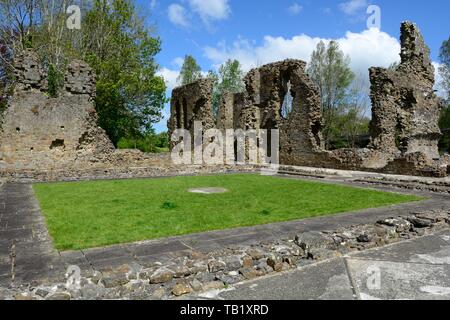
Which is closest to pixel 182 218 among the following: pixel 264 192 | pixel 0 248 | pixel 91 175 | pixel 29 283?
pixel 0 248

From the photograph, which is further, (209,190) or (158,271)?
(209,190)

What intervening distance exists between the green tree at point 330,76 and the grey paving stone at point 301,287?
3572 centimetres

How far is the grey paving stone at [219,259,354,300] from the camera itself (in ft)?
12.3

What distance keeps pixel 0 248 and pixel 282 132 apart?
22.1 meters

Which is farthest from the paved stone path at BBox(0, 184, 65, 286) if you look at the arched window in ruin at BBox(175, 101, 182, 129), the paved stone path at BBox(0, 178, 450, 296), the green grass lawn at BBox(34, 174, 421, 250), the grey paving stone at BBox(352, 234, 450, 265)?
the arched window in ruin at BBox(175, 101, 182, 129)

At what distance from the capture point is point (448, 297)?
3760 mm

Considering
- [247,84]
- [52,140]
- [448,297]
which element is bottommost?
[448,297]

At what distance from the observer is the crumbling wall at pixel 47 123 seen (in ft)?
55.0

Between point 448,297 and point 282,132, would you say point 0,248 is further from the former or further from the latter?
point 282,132

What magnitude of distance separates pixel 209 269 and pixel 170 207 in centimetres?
434

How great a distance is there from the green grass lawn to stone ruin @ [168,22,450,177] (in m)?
9.36

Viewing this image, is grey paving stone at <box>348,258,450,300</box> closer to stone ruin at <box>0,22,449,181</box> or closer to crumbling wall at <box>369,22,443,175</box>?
stone ruin at <box>0,22,449,181</box>
